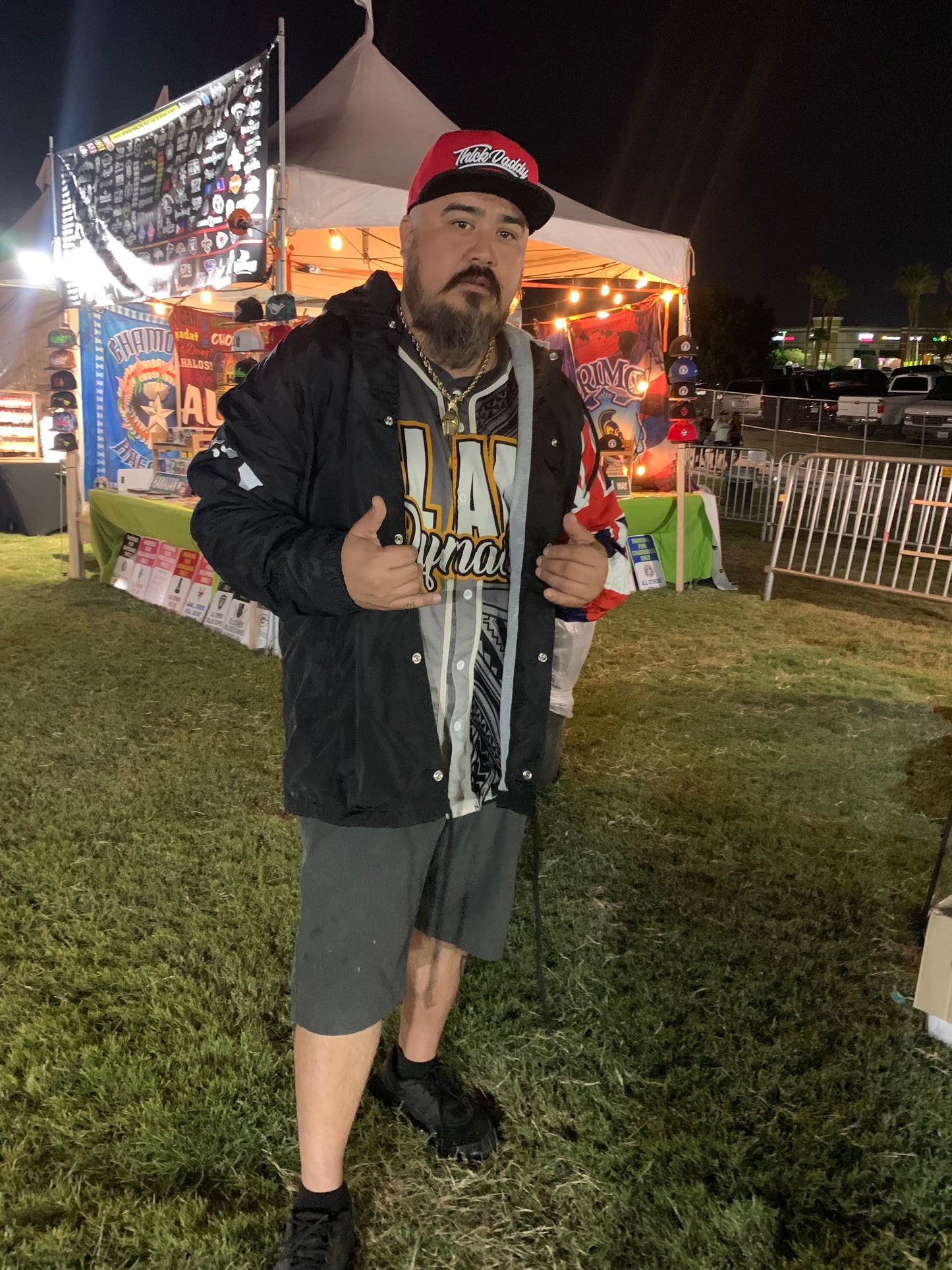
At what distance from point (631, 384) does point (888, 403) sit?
23.2 meters

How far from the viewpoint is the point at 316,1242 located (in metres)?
1.60

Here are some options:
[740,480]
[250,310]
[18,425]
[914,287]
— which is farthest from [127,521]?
[914,287]

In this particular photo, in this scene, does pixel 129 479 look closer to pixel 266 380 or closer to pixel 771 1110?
pixel 266 380

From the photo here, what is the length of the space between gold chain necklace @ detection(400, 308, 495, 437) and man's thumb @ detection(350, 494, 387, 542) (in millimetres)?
329

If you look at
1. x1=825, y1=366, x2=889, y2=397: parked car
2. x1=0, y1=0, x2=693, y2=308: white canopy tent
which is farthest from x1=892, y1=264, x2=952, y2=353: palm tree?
x1=0, y1=0, x2=693, y2=308: white canopy tent

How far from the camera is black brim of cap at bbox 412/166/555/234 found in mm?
1521

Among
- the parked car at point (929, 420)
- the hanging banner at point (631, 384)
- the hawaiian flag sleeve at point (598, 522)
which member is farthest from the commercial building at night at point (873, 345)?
the hawaiian flag sleeve at point (598, 522)

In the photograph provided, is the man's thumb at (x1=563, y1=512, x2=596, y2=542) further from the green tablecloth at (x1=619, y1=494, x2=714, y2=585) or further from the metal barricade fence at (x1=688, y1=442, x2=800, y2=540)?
the metal barricade fence at (x1=688, y1=442, x2=800, y2=540)

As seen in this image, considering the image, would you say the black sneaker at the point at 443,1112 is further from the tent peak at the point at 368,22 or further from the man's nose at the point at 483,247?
the tent peak at the point at 368,22

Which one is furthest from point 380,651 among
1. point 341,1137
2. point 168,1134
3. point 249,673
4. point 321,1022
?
point 249,673

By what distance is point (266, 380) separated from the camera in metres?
1.44

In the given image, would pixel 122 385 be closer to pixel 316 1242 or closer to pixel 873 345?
pixel 316 1242

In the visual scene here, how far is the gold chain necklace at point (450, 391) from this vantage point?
62.3 inches

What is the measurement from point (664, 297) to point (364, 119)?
136 inches
